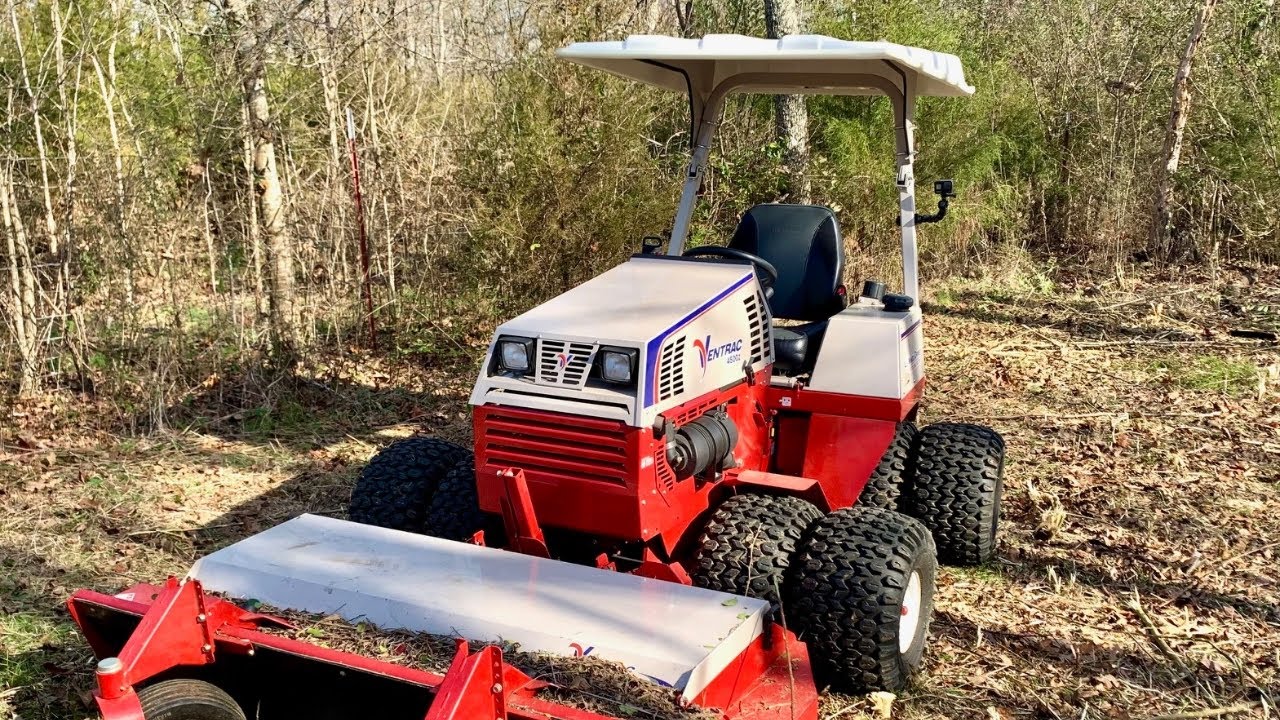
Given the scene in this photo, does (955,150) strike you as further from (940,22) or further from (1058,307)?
(1058,307)

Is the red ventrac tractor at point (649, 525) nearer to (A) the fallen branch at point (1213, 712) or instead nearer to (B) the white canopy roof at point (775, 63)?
(B) the white canopy roof at point (775, 63)

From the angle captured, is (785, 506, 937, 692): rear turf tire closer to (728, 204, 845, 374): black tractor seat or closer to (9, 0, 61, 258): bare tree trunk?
(728, 204, 845, 374): black tractor seat

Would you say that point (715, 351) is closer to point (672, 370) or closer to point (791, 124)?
point (672, 370)

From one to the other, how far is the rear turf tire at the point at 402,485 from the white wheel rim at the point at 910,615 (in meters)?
1.82

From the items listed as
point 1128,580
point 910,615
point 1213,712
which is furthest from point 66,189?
point 1213,712

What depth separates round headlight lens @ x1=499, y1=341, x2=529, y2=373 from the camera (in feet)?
12.0

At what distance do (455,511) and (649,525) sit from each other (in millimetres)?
932

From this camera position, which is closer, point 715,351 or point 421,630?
point 421,630

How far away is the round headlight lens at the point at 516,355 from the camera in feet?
12.0

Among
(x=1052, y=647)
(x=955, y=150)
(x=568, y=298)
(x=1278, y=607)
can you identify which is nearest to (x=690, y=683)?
(x=568, y=298)

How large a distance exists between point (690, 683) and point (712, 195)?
23.8ft

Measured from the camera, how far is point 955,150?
11766 mm

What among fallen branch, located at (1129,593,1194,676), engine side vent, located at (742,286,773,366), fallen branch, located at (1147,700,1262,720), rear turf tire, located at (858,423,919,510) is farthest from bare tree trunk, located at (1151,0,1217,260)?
fallen branch, located at (1147,700,1262,720)

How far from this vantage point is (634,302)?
155 inches
